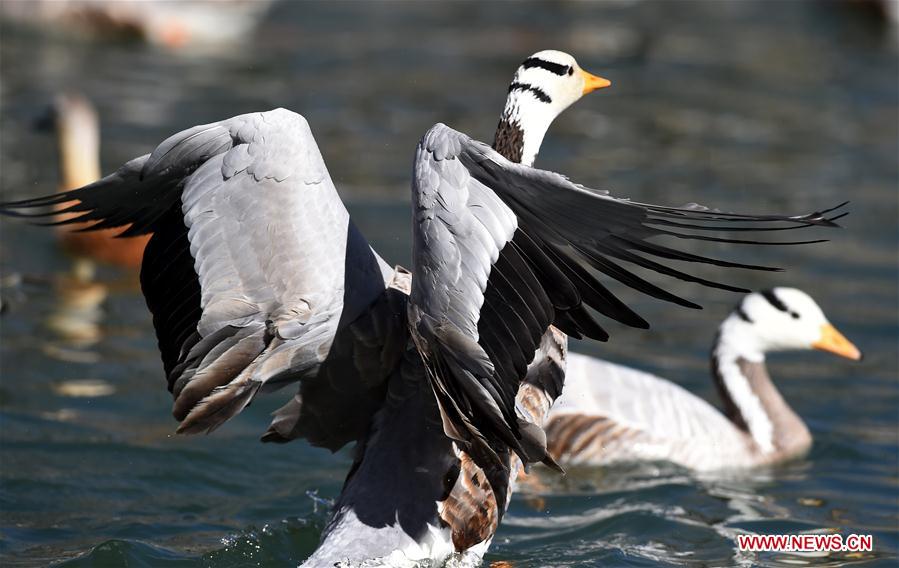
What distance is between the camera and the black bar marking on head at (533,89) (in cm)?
597

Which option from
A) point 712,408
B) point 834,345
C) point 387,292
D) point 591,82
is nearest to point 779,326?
point 834,345

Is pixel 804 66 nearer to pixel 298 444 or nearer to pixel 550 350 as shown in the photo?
pixel 298 444

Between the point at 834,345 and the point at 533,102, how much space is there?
11.0 ft

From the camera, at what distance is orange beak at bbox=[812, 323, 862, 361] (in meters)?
8.42

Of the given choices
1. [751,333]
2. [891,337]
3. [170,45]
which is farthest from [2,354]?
[170,45]

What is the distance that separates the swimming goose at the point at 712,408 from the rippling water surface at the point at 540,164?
0.16m

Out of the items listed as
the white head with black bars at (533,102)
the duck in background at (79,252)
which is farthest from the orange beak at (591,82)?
the duck in background at (79,252)

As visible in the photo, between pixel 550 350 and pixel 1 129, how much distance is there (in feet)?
28.3

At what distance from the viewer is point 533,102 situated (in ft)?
19.7

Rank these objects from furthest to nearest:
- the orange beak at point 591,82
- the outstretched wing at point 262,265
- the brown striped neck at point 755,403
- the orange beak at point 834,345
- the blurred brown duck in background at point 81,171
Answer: the blurred brown duck in background at point 81,171
the orange beak at point 834,345
the brown striped neck at point 755,403
the orange beak at point 591,82
the outstretched wing at point 262,265

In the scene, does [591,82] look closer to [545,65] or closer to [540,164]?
[545,65]

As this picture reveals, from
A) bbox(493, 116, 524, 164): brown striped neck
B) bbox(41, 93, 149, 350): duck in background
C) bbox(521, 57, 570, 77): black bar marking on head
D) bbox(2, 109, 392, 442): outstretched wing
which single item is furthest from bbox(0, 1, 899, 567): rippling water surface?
bbox(521, 57, 570, 77): black bar marking on head

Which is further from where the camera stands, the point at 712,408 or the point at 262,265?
Result: the point at 712,408

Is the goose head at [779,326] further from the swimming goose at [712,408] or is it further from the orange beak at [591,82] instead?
the orange beak at [591,82]
